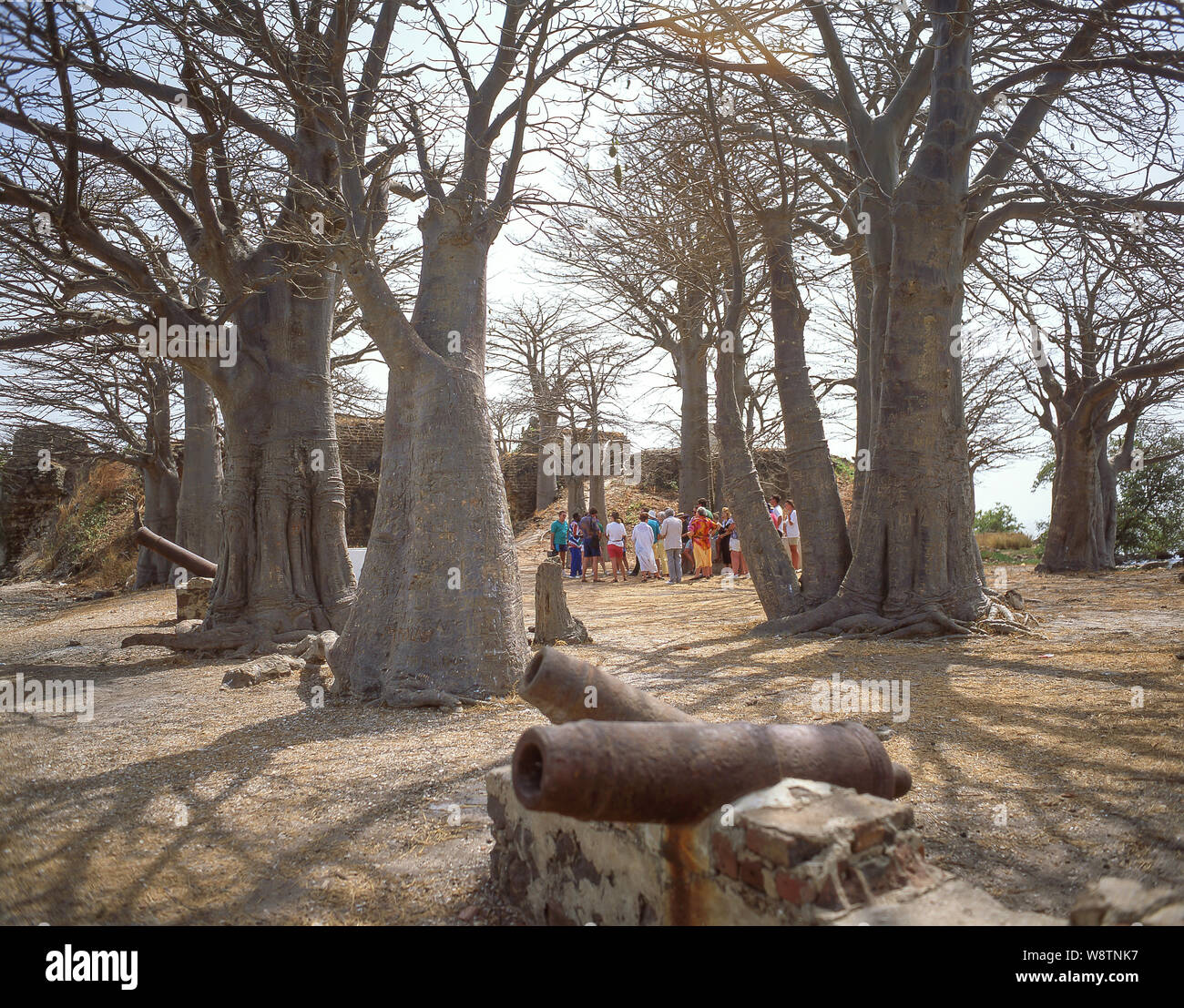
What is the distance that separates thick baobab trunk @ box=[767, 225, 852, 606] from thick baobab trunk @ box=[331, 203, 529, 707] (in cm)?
421

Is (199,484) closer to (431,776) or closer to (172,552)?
(172,552)

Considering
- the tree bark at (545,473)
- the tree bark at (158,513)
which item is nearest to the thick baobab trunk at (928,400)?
the tree bark at (158,513)

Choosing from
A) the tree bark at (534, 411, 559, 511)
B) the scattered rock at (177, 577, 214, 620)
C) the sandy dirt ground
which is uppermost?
the tree bark at (534, 411, 559, 511)

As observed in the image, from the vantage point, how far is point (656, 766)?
2.22 meters

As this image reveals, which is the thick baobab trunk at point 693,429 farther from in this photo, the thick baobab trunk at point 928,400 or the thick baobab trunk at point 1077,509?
the thick baobab trunk at point 928,400

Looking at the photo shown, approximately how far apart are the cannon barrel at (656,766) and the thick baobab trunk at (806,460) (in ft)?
23.0

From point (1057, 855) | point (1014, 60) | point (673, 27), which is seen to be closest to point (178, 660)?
point (673, 27)

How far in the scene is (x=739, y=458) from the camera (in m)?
9.18

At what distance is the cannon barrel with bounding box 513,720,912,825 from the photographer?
2.12 metres

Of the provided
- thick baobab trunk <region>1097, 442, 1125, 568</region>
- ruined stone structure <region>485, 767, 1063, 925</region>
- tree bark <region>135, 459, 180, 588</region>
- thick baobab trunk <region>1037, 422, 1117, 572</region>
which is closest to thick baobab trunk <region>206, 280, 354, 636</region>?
ruined stone structure <region>485, 767, 1063, 925</region>

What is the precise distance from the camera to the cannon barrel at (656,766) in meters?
2.12

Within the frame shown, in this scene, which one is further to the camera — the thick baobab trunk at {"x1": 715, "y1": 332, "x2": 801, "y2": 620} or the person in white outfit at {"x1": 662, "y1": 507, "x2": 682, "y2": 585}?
the person in white outfit at {"x1": 662, "y1": 507, "x2": 682, "y2": 585}

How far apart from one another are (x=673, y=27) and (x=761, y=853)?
6143mm

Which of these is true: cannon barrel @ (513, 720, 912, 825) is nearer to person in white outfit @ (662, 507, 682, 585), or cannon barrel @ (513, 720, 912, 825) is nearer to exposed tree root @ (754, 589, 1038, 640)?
exposed tree root @ (754, 589, 1038, 640)
